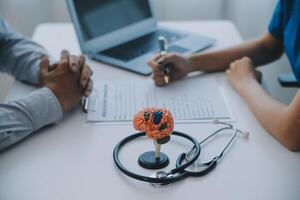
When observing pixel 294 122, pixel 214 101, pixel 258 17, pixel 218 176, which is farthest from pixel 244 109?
pixel 258 17

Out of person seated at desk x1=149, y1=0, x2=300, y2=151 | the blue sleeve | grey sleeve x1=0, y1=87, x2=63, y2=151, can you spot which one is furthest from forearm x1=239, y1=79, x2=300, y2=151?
grey sleeve x1=0, y1=87, x2=63, y2=151

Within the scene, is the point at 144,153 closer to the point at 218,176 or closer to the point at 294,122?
the point at 218,176

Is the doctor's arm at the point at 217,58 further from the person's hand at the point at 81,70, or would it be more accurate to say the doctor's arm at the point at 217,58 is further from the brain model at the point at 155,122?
the brain model at the point at 155,122

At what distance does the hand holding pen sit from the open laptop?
57 millimetres

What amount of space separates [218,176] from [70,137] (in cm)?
33

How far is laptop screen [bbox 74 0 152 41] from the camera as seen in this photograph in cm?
136

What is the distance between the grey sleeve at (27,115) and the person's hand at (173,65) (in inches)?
11.9

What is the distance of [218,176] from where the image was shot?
0.82 metres

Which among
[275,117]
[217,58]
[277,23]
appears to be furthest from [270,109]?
[277,23]

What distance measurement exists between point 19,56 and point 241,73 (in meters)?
0.61

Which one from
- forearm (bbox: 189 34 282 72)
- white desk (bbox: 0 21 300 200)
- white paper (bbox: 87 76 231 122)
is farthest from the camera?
forearm (bbox: 189 34 282 72)

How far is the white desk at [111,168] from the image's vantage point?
30.5 inches

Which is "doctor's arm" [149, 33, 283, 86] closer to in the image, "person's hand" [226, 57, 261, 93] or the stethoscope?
"person's hand" [226, 57, 261, 93]

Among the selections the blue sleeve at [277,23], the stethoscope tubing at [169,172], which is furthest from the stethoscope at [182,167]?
the blue sleeve at [277,23]
